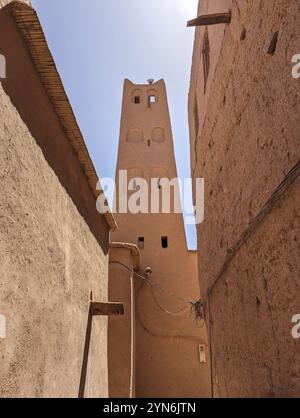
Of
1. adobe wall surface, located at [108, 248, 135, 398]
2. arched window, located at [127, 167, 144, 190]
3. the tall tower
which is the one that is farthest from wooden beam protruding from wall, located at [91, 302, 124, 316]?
arched window, located at [127, 167, 144, 190]

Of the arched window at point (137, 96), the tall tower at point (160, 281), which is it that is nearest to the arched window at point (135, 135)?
the tall tower at point (160, 281)

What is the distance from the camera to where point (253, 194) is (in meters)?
3.77

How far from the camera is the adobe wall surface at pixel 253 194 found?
2953 millimetres

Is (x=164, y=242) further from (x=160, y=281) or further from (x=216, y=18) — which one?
(x=216, y=18)

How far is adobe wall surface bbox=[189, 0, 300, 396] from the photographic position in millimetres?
2953

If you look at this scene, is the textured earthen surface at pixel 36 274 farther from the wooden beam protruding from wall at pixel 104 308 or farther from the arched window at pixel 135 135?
the arched window at pixel 135 135

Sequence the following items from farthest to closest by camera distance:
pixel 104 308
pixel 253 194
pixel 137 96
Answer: pixel 137 96
pixel 104 308
pixel 253 194

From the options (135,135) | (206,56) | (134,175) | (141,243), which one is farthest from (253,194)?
(135,135)

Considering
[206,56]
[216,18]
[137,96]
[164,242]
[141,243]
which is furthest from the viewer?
[137,96]

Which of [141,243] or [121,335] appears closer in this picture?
[121,335]

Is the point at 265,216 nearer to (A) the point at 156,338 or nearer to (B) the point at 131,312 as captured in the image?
(B) the point at 131,312

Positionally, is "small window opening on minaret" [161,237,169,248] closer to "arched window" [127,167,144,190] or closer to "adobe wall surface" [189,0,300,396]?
"arched window" [127,167,144,190]

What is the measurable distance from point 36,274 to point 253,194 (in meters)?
1.97

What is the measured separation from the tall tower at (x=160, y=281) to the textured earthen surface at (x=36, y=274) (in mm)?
6059
